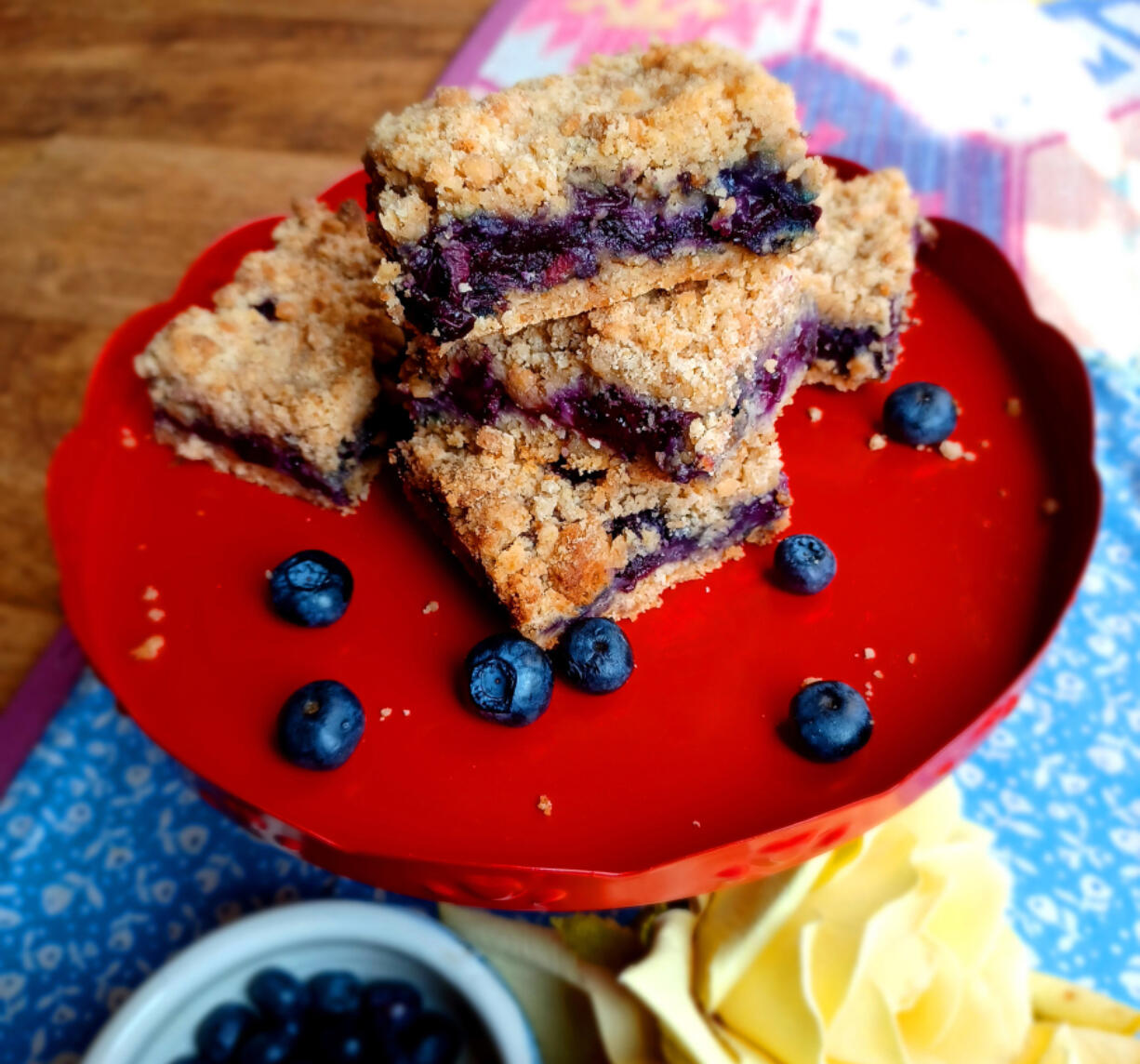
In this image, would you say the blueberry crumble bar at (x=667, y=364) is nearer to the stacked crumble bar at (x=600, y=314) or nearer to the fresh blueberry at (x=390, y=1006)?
the stacked crumble bar at (x=600, y=314)

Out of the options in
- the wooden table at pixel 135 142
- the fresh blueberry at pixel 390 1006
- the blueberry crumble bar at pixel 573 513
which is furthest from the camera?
the wooden table at pixel 135 142

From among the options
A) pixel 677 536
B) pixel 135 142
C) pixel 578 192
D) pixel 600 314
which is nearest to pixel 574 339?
pixel 600 314

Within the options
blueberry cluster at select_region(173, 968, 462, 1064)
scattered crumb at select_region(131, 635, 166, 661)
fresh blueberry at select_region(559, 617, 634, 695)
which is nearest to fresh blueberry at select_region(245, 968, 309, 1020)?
blueberry cluster at select_region(173, 968, 462, 1064)

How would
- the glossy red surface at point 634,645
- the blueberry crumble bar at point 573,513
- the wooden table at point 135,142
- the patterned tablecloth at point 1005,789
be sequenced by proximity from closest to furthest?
the glossy red surface at point 634,645
the blueberry crumble bar at point 573,513
the patterned tablecloth at point 1005,789
the wooden table at point 135,142

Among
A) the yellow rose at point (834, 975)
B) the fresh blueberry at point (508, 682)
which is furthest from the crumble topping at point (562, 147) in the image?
the yellow rose at point (834, 975)

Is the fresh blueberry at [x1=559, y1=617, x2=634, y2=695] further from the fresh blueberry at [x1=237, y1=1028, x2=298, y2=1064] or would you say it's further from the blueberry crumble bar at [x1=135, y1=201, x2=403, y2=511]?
the fresh blueberry at [x1=237, y1=1028, x2=298, y2=1064]

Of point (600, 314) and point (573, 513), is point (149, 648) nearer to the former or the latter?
point (573, 513)

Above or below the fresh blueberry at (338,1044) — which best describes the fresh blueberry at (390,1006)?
above
